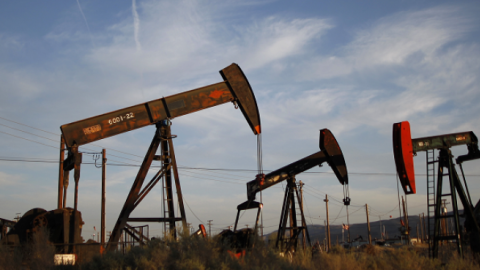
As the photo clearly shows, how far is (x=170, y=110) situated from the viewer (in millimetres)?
11727

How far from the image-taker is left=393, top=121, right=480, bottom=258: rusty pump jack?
10594 millimetres

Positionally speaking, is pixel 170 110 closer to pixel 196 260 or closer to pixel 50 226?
pixel 50 226

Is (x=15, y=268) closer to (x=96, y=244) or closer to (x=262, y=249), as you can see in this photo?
(x=96, y=244)

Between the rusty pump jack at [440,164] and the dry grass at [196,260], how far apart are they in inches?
73.6

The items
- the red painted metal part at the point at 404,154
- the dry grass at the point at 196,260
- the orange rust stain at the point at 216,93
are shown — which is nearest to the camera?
the dry grass at the point at 196,260

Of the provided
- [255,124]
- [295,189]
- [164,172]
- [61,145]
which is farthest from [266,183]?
[61,145]

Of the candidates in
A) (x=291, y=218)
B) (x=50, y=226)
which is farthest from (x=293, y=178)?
(x=50, y=226)

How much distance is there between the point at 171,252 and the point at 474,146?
31.0 ft

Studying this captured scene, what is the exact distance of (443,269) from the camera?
8.48 metres

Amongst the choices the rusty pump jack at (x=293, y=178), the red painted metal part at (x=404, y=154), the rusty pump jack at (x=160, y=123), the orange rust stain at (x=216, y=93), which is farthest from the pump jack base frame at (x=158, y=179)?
the red painted metal part at (x=404, y=154)

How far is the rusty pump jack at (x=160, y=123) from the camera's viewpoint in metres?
10.8

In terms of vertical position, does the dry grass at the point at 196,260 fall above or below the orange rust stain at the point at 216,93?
below

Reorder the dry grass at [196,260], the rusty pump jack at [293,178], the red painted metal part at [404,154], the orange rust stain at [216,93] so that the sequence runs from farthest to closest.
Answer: the rusty pump jack at [293,178], the orange rust stain at [216,93], the red painted metal part at [404,154], the dry grass at [196,260]

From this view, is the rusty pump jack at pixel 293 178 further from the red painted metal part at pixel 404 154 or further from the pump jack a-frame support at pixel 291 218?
the red painted metal part at pixel 404 154
